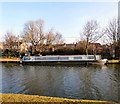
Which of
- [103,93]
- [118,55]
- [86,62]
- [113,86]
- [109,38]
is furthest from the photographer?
[109,38]

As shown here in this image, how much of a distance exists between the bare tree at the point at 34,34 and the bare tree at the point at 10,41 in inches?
268

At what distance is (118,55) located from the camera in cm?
3781

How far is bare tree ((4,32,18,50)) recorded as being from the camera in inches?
2092

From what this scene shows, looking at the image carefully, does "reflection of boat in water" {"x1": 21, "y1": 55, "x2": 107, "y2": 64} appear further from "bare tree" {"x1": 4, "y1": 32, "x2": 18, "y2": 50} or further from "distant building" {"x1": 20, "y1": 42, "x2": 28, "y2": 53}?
"bare tree" {"x1": 4, "y1": 32, "x2": 18, "y2": 50}

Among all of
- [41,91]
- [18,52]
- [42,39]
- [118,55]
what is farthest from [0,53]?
[41,91]

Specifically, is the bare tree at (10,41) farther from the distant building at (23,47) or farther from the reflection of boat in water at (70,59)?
Result: the reflection of boat in water at (70,59)

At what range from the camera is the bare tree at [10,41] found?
53125 millimetres

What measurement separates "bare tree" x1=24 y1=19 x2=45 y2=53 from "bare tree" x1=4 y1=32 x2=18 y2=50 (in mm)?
6817

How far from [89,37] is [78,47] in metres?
3.07

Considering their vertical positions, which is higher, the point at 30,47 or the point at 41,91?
the point at 30,47

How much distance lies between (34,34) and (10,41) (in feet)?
31.2

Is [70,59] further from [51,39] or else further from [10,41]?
[10,41]

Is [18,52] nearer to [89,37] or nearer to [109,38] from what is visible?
[89,37]

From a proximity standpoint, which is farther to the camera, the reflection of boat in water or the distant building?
the distant building
